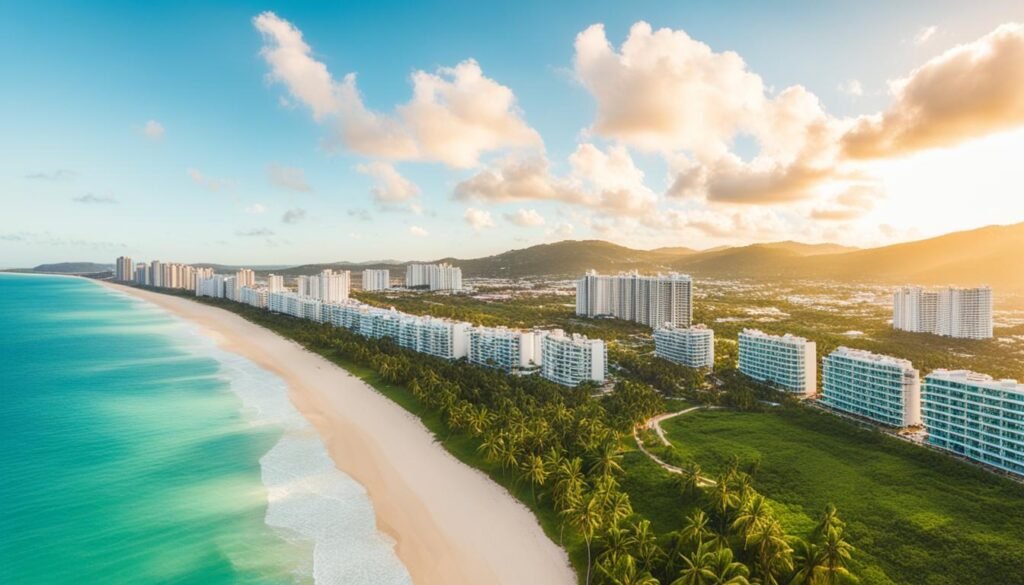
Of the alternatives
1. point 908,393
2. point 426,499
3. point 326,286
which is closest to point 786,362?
point 908,393

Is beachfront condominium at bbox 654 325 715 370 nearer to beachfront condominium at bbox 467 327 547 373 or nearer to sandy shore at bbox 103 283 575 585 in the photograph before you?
beachfront condominium at bbox 467 327 547 373

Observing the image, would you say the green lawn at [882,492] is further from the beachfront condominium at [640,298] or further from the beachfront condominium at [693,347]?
the beachfront condominium at [640,298]

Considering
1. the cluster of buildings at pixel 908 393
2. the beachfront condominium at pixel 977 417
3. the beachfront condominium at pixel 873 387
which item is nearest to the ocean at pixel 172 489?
the beachfront condominium at pixel 977 417

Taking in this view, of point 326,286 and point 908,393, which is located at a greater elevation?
point 326,286

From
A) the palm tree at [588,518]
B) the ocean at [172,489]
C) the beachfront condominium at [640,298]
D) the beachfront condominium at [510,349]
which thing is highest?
the beachfront condominium at [640,298]

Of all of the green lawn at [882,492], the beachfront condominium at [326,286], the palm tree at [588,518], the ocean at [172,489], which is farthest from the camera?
the beachfront condominium at [326,286]

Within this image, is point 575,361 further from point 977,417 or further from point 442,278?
point 442,278

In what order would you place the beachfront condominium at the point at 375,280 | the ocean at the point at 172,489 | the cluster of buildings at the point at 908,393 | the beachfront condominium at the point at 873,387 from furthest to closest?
1. the beachfront condominium at the point at 375,280
2. the beachfront condominium at the point at 873,387
3. the cluster of buildings at the point at 908,393
4. the ocean at the point at 172,489
